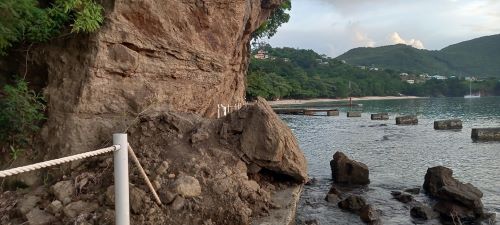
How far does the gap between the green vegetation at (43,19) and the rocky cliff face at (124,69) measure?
1.52ft

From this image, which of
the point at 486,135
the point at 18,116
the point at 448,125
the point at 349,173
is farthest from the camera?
the point at 448,125

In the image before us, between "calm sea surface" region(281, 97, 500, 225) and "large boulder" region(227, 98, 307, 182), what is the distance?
3639mm

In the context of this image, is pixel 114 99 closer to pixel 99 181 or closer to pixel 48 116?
pixel 48 116

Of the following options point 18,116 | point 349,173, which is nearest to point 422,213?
point 349,173

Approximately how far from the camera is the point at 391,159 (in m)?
28.1

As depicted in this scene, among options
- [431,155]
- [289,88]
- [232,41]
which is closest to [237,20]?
[232,41]

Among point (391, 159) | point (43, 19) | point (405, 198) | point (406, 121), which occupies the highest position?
point (43, 19)

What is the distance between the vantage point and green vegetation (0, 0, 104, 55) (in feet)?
25.8

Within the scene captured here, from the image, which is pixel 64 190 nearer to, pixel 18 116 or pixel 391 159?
pixel 18 116

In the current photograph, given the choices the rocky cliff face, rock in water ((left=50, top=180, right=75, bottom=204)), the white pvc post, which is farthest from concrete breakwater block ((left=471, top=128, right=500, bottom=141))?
the white pvc post

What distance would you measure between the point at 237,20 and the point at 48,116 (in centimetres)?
617

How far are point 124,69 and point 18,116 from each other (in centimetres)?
239

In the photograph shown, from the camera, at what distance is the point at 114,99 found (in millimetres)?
9547

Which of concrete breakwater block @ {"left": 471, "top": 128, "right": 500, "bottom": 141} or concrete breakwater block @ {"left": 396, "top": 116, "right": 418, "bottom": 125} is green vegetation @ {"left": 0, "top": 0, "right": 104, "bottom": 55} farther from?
concrete breakwater block @ {"left": 396, "top": 116, "right": 418, "bottom": 125}
